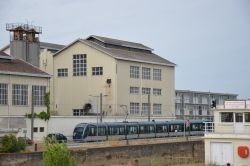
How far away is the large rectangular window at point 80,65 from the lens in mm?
72125

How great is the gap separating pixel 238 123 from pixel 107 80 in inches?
1472

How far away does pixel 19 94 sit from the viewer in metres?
55.4

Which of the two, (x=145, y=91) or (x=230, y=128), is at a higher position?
(x=145, y=91)

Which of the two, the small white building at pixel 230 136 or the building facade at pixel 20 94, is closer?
the small white building at pixel 230 136

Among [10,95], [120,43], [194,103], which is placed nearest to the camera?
[10,95]

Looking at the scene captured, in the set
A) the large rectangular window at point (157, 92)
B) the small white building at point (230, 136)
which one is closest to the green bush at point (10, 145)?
the small white building at point (230, 136)

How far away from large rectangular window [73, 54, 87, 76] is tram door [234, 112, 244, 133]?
1604 inches

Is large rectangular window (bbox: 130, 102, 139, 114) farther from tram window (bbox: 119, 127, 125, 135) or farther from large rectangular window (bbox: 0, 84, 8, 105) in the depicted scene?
large rectangular window (bbox: 0, 84, 8, 105)

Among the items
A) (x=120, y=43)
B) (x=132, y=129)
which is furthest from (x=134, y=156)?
(x=120, y=43)

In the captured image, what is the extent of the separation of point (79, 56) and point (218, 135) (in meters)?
41.6

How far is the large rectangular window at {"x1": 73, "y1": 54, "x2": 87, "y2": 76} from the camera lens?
237ft

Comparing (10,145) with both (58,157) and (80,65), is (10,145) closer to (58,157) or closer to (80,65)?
(58,157)

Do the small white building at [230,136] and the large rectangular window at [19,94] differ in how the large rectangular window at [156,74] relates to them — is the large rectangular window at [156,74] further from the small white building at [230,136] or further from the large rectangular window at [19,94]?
the small white building at [230,136]

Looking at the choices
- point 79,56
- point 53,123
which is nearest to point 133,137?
point 53,123
